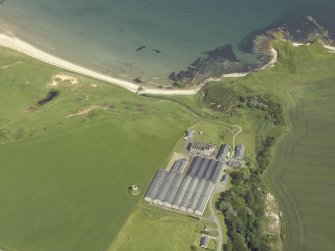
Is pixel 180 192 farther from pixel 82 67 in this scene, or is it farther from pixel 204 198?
pixel 82 67

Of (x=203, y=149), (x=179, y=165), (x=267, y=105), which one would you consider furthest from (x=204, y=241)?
(x=267, y=105)

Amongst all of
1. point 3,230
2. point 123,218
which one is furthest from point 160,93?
point 3,230

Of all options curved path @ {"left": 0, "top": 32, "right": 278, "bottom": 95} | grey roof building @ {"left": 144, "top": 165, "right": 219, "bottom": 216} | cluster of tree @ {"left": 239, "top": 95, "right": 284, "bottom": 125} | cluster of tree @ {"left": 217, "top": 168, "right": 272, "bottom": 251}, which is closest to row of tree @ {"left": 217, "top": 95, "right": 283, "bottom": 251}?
cluster of tree @ {"left": 217, "top": 168, "right": 272, "bottom": 251}

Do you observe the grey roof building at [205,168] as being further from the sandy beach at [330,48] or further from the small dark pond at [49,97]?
the sandy beach at [330,48]

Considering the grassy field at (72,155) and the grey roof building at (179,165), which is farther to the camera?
the grey roof building at (179,165)

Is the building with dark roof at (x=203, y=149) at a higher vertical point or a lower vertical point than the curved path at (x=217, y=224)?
higher

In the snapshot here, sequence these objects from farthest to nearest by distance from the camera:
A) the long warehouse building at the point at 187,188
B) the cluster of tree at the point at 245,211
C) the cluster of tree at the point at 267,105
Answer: the cluster of tree at the point at 267,105 → the long warehouse building at the point at 187,188 → the cluster of tree at the point at 245,211

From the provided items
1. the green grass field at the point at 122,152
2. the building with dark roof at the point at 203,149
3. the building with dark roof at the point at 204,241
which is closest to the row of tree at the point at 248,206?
the green grass field at the point at 122,152
